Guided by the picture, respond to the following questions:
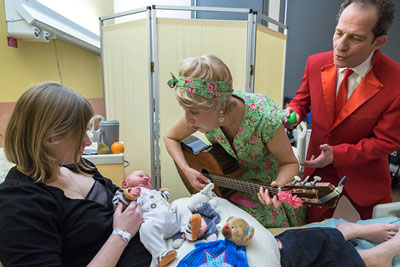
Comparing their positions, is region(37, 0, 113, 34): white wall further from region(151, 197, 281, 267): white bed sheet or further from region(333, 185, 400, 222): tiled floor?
region(333, 185, 400, 222): tiled floor

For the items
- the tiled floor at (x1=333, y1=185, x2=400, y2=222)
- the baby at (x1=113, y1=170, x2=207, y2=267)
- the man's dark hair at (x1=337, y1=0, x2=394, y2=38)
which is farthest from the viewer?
the tiled floor at (x1=333, y1=185, x2=400, y2=222)

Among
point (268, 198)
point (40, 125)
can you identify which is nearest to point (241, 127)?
point (268, 198)

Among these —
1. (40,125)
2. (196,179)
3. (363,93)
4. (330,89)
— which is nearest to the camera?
(40,125)

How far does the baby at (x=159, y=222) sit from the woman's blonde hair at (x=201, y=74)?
19.5 inches

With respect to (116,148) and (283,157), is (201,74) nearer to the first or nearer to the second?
(283,157)

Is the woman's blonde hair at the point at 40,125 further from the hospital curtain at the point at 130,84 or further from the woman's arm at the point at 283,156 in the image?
the hospital curtain at the point at 130,84

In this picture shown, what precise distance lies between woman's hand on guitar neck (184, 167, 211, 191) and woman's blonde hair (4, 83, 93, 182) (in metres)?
0.91

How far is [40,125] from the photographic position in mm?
920

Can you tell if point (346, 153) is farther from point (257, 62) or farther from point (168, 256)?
point (257, 62)

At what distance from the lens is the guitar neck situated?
4.51 ft

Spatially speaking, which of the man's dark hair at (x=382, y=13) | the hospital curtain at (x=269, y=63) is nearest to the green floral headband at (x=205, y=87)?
the man's dark hair at (x=382, y=13)

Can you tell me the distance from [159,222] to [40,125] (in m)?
0.60

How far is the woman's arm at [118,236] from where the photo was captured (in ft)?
3.08

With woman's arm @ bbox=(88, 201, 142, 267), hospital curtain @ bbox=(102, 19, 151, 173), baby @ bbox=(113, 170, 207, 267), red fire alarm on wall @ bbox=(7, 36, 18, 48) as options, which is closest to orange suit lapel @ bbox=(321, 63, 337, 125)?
baby @ bbox=(113, 170, 207, 267)
